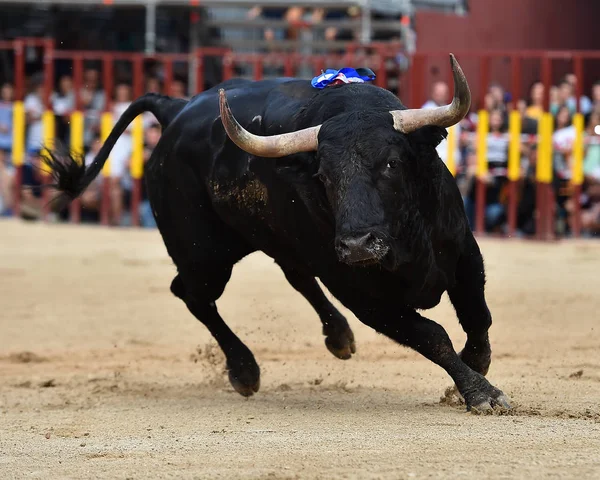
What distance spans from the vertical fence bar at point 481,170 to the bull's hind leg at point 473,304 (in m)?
6.94

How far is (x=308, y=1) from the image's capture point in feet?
45.3

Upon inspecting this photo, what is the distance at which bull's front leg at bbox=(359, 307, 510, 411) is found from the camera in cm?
478

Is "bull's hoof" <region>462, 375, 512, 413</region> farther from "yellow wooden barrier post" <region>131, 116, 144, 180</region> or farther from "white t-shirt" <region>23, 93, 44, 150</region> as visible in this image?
"white t-shirt" <region>23, 93, 44, 150</region>

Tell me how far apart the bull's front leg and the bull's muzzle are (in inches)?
23.9

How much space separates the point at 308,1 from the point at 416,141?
9.35 meters

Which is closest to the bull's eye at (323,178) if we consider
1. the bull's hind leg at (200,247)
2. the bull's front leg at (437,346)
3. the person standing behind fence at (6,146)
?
the bull's front leg at (437,346)

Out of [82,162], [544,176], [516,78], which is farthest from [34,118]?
[82,162]

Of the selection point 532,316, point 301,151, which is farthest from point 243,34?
point 301,151

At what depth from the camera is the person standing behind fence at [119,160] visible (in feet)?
43.7

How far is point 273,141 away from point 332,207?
383 millimetres

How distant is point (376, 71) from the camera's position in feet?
41.9

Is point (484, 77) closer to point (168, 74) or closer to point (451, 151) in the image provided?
point (451, 151)

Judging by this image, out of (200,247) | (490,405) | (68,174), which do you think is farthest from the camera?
(68,174)

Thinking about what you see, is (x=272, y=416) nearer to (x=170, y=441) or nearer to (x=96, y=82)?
(x=170, y=441)
